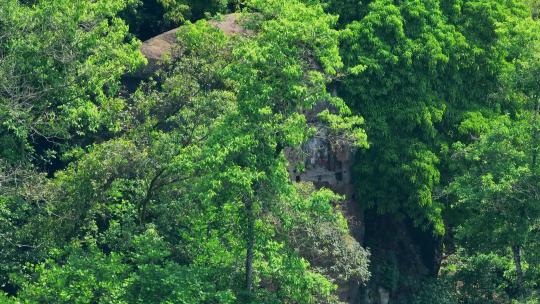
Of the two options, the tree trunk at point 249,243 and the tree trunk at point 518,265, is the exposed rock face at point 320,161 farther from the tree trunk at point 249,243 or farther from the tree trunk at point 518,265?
the tree trunk at point 249,243

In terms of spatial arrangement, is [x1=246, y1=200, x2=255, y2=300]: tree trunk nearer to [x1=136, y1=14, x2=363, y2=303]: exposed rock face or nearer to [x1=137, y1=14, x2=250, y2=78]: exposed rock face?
[x1=136, y1=14, x2=363, y2=303]: exposed rock face

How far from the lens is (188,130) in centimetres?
3019

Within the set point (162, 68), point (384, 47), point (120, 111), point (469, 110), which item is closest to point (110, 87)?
point (120, 111)

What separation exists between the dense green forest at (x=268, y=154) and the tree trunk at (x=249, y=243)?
27 millimetres

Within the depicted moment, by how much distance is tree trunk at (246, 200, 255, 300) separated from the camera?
91.6 ft

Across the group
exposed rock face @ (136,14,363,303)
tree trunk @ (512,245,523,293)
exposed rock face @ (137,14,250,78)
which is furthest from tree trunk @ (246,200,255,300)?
tree trunk @ (512,245,523,293)

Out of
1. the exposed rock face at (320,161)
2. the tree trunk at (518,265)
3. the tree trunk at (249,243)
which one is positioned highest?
the exposed rock face at (320,161)

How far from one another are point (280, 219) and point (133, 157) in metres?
3.73

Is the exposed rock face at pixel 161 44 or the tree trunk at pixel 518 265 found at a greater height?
the exposed rock face at pixel 161 44

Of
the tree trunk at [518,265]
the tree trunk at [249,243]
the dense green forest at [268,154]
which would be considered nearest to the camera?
the tree trunk at [249,243]

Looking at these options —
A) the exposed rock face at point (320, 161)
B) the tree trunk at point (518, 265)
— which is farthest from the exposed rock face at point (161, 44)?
the tree trunk at point (518, 265)

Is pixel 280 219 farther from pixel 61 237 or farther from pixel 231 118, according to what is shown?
pixel 61 237

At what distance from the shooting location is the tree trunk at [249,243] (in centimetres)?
2791

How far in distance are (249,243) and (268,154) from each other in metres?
1.98
